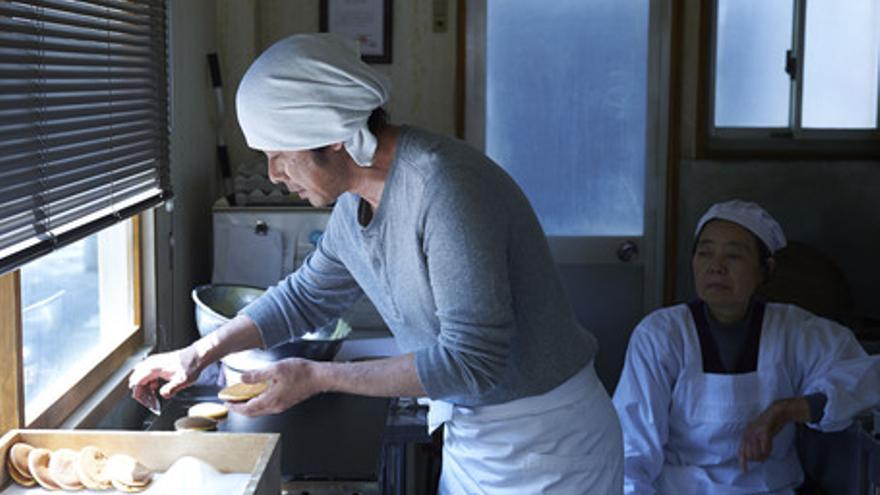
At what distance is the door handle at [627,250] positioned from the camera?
13.0 feet

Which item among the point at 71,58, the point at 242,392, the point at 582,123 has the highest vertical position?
the point at 71,58

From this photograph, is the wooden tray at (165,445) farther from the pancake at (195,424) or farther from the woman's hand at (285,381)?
the pancake at (195,424)

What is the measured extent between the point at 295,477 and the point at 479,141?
7.31ft

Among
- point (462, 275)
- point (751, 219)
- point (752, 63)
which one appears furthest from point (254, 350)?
point (752, 63)

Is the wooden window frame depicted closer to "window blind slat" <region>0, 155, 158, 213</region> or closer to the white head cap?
"window blind slat" <region>0, 155, 158, 213</region>

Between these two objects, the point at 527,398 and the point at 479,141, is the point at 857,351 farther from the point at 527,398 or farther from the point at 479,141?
the point at 479,141

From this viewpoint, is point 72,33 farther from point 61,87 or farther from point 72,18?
point 61,87

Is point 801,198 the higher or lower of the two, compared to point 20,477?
higher

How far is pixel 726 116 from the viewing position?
13.2ft

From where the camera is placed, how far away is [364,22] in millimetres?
3824

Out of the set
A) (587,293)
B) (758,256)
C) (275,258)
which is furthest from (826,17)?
(275,258)

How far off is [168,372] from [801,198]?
2815 mm

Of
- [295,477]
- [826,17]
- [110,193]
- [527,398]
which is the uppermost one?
[826,17]

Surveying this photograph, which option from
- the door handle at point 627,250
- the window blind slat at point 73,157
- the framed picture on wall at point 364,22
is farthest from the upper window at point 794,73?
the window blind slat at point 73,157
